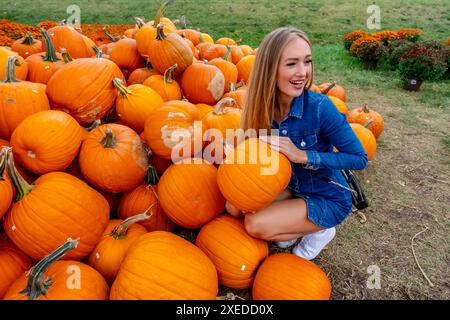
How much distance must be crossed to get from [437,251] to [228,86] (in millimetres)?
2396

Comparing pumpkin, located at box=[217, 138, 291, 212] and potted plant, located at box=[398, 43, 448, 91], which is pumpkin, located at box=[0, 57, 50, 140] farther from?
potted plant, located at box=[398, 43, 448, 91]

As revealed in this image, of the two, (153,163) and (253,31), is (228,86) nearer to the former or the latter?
(153,163)

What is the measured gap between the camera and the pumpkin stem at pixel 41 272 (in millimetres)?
1499

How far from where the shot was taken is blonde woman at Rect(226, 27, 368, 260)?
2.03 metres

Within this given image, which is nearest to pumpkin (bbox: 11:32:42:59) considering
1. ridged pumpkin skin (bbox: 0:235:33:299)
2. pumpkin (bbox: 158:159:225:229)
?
ridged pumpkin skin (bbox: 0:235:33:299)

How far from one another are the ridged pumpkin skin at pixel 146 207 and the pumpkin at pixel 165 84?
3.04ft

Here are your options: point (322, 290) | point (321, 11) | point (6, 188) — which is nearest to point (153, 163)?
point (6, 188)

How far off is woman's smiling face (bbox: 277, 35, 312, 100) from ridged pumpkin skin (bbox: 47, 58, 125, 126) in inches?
52.6

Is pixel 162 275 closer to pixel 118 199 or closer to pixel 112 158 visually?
pixel 112 158

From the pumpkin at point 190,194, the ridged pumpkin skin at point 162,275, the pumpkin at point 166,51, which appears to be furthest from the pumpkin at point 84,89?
the ridged pumpkin skin at point 162,275

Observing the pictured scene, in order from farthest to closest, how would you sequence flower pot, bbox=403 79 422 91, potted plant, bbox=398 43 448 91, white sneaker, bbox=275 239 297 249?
flower pot, bbox=403 79 422 91 → potted plant, bbox=398 43 448 91 → white sneaker, bbox=275 239 297 249

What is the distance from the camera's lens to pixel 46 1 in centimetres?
1398

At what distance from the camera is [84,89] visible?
8.03 ft

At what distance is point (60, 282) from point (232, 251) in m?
0.93
